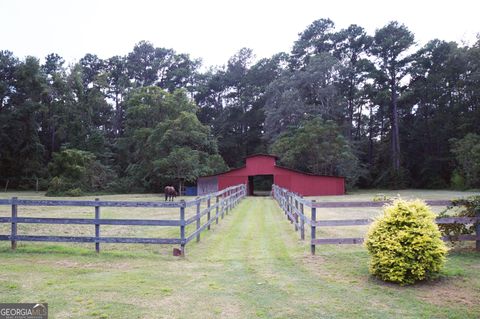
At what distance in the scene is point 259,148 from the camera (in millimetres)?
61500

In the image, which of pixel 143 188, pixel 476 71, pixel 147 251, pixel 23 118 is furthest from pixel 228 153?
pixel 147 251

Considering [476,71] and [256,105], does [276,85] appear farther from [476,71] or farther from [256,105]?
[476,71]

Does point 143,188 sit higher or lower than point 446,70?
lower

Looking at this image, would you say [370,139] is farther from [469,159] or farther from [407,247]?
[407,247]

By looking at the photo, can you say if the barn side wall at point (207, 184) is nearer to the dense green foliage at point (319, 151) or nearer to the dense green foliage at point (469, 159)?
the dense green foliage at point (319, 151)

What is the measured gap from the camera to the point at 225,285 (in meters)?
5.89

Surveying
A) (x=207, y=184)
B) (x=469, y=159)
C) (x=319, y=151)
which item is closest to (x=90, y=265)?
(x=207, y=184)

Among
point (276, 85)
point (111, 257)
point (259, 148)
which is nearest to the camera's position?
point (111, 257)

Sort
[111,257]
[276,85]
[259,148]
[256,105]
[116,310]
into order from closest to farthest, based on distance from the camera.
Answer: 1. [116,310]
2. [111,257]
3. [276,85]
4. [259,148]
5. [256,105]

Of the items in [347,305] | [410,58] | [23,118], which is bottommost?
[347,305]

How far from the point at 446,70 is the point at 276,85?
2141cm

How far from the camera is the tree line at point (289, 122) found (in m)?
43.2
